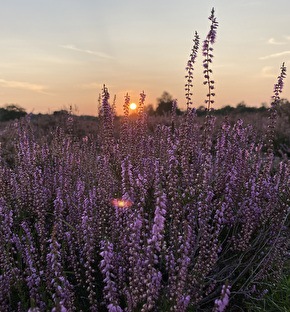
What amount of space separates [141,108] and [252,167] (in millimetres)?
Result: 1344

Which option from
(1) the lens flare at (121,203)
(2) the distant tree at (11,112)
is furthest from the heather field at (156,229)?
(2) the distant tree at (11,112)

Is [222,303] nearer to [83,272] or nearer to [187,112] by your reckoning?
[83,272]

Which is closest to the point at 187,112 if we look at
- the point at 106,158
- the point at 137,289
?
the point at 106,158

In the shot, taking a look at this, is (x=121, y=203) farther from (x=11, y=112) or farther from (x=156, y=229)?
(x=11, y=112)

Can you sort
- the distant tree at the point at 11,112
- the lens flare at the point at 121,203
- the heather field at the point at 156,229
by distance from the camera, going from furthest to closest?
the distant tree at the point at 11,112, the lens flare at the point at 121,203, the heather field at the point at 156,229

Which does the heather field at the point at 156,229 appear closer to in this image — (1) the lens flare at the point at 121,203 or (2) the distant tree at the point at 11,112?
(1) the lens flare at the point at 121,203

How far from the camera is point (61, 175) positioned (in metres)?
4.28

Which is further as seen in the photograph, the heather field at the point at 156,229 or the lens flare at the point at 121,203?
the lens flare at the point at 121,203

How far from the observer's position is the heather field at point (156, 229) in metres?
2.41

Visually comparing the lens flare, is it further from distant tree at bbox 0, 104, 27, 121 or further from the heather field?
distant tree at bbox 0, 104, 27, 121

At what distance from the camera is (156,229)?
200 cm

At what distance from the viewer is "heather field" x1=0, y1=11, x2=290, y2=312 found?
241 cm

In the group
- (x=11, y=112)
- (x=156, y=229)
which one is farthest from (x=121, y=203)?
(x=11, y=112)

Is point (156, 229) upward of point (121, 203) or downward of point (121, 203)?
upward
